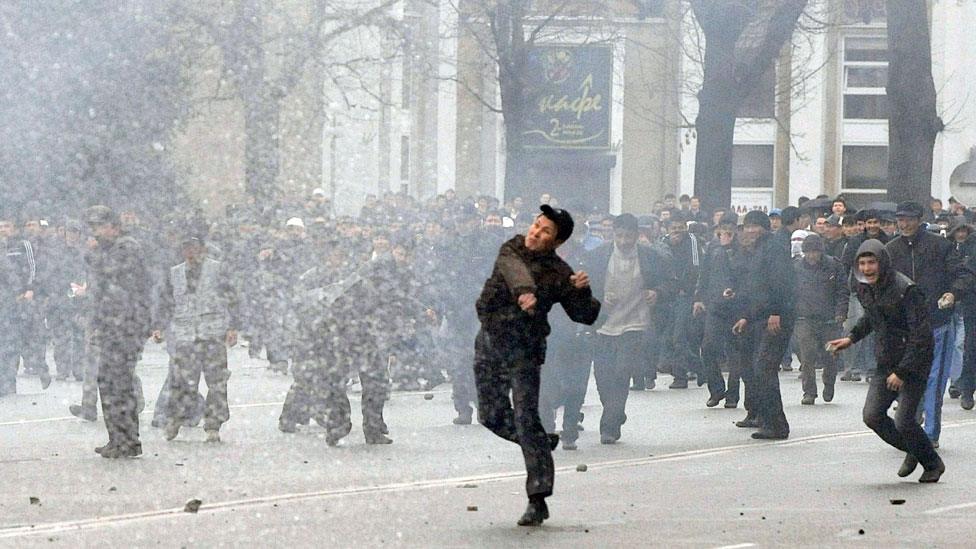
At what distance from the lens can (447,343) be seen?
60.3 feet

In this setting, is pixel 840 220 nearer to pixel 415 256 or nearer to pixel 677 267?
pixel 677 267

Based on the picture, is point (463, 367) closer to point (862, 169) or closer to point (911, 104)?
point (911, 104)

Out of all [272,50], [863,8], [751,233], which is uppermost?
[863,8]

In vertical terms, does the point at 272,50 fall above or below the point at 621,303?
Result: above

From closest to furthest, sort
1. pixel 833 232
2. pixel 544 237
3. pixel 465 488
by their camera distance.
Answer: pixel 544 237 → pixel 465 488 → pixel 833 232

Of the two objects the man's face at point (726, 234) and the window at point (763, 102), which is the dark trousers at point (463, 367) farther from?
the window at point (763, 102)

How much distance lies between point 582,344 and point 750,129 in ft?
117

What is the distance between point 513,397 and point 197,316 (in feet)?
16.0

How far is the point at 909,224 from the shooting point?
45.7ft

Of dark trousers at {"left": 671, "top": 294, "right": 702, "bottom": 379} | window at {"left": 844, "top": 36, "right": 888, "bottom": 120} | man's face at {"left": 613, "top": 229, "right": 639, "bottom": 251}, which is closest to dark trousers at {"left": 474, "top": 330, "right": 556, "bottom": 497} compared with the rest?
man's face at {"left": 613, "top": 229, "right": 639, "bottom": 251}

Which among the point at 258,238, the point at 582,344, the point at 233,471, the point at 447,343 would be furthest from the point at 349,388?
the point at 233,471

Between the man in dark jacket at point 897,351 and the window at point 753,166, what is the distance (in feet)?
124

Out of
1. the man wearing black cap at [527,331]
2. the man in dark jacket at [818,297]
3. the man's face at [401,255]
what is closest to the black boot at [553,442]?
the man wearing black cap at [527,331]

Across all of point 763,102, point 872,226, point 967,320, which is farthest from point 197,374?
point 763,102
